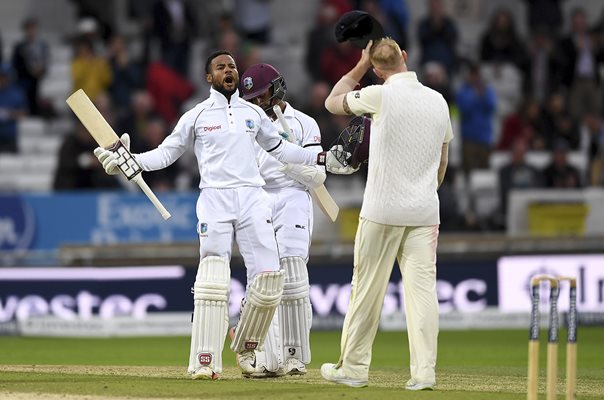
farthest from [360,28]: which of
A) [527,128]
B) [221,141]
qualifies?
[527,128]

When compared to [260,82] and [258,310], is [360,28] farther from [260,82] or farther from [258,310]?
[258,310]

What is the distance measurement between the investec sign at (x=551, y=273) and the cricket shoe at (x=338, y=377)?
8101 millimetres

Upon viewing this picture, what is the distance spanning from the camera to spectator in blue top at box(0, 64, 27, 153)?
864 inches

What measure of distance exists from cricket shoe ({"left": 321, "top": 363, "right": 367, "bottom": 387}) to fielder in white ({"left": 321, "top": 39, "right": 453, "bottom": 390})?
0.28 m

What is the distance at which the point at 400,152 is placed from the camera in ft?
33.6

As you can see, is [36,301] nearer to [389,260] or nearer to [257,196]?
[257,196]

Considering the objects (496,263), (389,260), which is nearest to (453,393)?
(389,260)

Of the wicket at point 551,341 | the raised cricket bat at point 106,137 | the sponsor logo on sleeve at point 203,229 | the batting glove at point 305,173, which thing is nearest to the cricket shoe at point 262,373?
the sponsor logo on sleeve at point 203,229

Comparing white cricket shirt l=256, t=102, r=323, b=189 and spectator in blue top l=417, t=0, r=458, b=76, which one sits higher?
spectator in blue top l=417, t=0, r=458, b=76

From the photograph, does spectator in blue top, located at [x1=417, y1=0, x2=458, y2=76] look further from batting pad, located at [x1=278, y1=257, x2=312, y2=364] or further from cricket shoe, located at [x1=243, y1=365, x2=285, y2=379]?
cricket shoe, located at [x1=243, y1=365, x2=285, y2=379]

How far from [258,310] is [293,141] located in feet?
5.32

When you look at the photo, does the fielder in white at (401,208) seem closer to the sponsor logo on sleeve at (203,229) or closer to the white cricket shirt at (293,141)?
the sponsor logo on sleeve at (203,229)

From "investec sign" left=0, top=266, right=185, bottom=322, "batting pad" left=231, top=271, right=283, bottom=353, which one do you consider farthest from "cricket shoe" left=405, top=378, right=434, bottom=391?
"investec sign" left=0, top=266, right=185, bottom=322

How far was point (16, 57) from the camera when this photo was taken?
22656mm
